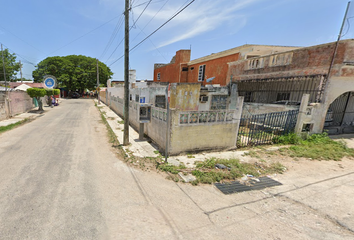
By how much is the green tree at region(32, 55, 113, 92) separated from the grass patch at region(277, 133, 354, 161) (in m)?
44.2

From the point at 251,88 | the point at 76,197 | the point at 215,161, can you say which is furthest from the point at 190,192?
the point at 251,88

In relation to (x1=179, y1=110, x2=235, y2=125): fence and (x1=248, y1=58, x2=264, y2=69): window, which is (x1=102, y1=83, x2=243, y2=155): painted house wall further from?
(x1=248, y1=58, x2=264, y2=69): window

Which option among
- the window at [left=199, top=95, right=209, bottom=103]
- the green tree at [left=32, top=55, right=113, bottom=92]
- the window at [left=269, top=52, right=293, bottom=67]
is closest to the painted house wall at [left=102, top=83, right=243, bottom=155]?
the window at [left=199, top=95, right=209, bottom=103]

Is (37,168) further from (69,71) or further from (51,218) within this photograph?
(69,71)

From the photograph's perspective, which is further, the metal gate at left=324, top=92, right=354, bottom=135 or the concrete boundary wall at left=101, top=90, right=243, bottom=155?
the metal gate at left=324, top=92, right=354, bottom=135

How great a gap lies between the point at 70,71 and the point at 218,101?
40.6m

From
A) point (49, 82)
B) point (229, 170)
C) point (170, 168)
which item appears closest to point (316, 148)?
point (229, 170)

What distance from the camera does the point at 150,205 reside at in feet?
12.0

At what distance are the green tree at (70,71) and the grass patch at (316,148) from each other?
4425cm

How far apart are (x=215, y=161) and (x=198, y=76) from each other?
569 inches

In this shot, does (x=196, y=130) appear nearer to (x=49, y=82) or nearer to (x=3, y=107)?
(x=3, y=107)

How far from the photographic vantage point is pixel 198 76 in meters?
18.8

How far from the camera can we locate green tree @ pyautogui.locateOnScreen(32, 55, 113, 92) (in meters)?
39.8

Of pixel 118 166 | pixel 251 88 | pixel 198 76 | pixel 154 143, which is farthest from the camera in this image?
pixel 198 76
